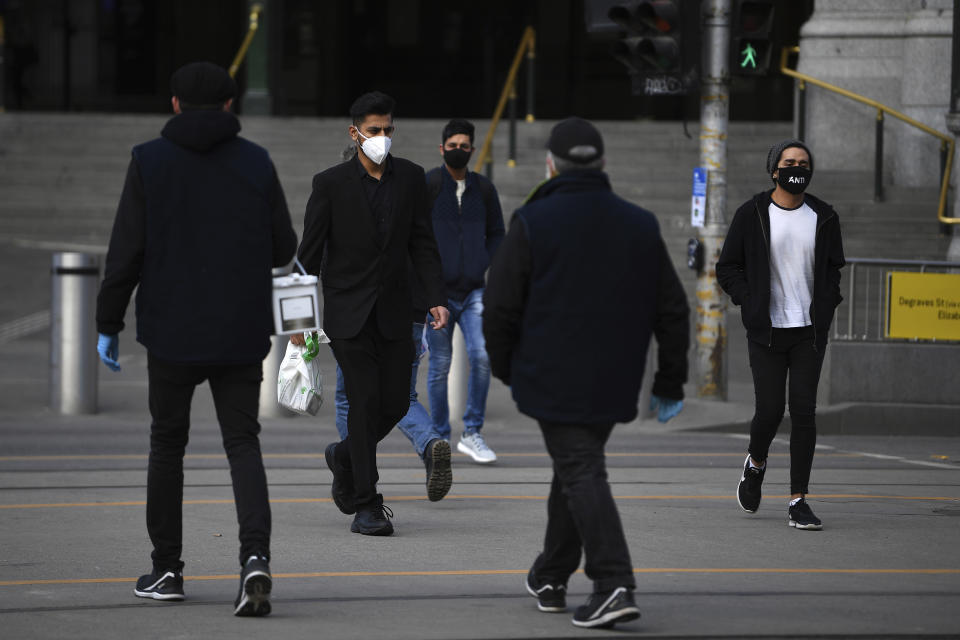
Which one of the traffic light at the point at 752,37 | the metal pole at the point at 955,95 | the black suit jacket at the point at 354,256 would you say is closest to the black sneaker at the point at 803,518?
the black suit jacket at the point at 354,256

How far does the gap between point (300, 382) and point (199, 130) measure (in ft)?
6.29

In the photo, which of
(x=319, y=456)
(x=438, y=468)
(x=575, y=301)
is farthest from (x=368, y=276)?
(x=319, y=456)

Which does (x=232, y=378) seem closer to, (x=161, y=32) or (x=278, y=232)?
(x=278, y=232)

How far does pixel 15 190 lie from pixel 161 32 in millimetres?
11070

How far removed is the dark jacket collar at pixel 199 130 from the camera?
5699mm

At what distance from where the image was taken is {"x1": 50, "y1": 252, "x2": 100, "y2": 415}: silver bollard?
11625 mm

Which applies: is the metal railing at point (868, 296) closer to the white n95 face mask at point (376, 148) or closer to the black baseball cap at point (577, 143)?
the white n95 face mask at point (376, 148)

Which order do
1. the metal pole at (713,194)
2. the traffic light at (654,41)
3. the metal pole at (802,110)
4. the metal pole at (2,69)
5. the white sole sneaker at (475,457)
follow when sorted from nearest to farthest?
the white sole sneaker at (475,457) → the traffic light at (654,41) → the metal pole at (713,194) → the metal pole at (802,110) → the metal pole at (2,69)

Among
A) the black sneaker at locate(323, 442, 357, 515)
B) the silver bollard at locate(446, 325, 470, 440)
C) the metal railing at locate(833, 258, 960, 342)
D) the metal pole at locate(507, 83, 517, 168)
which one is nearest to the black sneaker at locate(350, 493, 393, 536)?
the black sneaker at locate(323, 442, 357, 515)

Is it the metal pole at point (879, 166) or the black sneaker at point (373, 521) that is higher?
the metal pole at point (879, 166)

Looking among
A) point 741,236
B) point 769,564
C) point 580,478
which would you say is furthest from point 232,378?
point 741,236

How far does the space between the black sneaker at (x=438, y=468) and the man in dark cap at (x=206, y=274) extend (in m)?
1.90

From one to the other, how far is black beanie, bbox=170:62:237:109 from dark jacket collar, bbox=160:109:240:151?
0.04 meters

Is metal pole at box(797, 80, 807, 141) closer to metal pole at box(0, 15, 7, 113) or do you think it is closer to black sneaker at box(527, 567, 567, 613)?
metal pole at box(0, 15, 7, 113)
